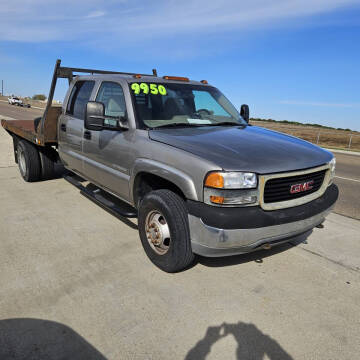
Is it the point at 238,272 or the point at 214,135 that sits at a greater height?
the point at 214,135

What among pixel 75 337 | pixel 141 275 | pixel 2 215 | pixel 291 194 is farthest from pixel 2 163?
pixel 291 194

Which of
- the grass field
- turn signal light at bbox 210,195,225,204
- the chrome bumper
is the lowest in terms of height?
the grass field

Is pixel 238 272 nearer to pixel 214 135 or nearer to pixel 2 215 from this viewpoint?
pixel 214 135

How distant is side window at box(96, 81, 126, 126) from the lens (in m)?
3.94

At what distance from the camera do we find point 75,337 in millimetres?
2369

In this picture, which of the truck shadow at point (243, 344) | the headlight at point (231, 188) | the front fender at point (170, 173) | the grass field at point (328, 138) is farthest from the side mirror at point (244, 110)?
the grass field at point (328, 138)

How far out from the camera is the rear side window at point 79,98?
473 cm

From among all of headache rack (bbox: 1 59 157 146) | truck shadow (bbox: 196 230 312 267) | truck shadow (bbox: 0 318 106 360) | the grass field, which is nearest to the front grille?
truck shadow (bbox: 196 230 312 267)

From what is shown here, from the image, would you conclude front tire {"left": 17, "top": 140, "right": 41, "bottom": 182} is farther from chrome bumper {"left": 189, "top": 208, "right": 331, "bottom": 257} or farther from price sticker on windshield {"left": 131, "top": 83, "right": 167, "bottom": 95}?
chrome bumper {"left": 189, "top": 208, "right": 331, "bottom": 257}

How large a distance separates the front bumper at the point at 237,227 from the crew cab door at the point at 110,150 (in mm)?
1299

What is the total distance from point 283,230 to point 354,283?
1.07 meters

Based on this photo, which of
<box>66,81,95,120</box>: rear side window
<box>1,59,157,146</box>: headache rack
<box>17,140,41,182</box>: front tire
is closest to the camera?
<box>66,81,95,120</box>: rear side window

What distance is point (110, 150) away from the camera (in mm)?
3990

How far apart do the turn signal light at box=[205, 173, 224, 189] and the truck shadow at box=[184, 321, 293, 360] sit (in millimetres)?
1084
